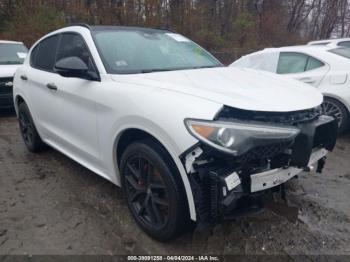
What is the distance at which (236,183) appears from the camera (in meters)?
2.25

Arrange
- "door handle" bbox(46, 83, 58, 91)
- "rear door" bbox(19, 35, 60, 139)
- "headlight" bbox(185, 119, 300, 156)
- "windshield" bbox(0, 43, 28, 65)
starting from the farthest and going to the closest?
1. "windshield" bbox(0, 43, 28, 65)
2. "rear door" bbox(19, 35, 60, 139)
3. "door handle" bbox(46, 83, 58, 91)
4. "headlight" bbox(185, 119, 300, 156)

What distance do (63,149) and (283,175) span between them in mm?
2462

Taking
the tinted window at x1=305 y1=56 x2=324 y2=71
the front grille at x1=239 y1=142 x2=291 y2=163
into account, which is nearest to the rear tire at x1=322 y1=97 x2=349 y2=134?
the tinted window at x1=305 y1=56 x2=324 y2=71

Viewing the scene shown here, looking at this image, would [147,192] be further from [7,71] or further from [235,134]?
[7,71]

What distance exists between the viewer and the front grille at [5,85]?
738 centimetres

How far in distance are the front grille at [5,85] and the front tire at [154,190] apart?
556cm

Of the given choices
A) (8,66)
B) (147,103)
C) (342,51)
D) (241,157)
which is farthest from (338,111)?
(8,66)

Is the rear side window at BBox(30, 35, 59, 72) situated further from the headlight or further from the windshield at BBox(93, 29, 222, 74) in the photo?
the headlight

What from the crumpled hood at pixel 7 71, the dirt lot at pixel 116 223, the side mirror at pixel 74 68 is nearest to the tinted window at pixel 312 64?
the dirt lot at pixel 116 223

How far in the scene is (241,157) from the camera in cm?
223

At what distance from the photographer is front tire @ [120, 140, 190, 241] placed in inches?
97.2

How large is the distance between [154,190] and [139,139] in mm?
418

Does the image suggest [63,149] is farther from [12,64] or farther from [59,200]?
[12,64]

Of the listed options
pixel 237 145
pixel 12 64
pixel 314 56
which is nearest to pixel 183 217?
pixel 237 145
